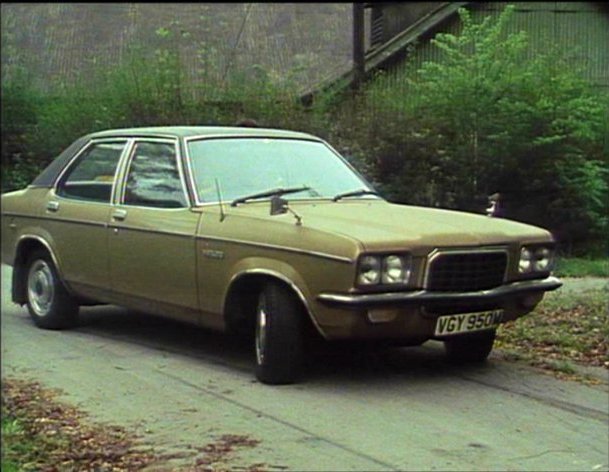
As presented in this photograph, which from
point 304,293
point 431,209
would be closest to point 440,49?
point 431,209

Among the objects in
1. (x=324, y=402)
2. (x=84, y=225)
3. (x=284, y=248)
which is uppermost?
(x=84, y=225)

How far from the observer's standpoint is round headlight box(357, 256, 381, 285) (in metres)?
3.39

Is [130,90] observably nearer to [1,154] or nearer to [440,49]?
[440,49]

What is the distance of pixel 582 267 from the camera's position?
3.09m

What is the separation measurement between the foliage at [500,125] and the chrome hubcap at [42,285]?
3.61ft

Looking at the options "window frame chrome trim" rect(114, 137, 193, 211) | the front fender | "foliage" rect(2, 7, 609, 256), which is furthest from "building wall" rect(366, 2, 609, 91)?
the front fender

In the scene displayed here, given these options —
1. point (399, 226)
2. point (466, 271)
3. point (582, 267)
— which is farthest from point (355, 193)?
point (582, 267)

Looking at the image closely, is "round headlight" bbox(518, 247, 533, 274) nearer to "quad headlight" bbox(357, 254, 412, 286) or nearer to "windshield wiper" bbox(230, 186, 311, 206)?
"quad headlight" bbox(357, 254, 412, 286)

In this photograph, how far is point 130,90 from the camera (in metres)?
2.16

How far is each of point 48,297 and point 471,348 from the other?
5.14 feet

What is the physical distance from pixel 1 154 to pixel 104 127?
4.47 ft

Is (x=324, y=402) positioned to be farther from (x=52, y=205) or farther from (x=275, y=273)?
(x=52, y=205)

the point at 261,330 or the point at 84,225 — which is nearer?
the point at 84,225

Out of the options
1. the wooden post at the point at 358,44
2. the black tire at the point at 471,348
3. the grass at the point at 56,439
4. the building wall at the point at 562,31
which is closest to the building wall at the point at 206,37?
the wooden post at the point at 358,44
